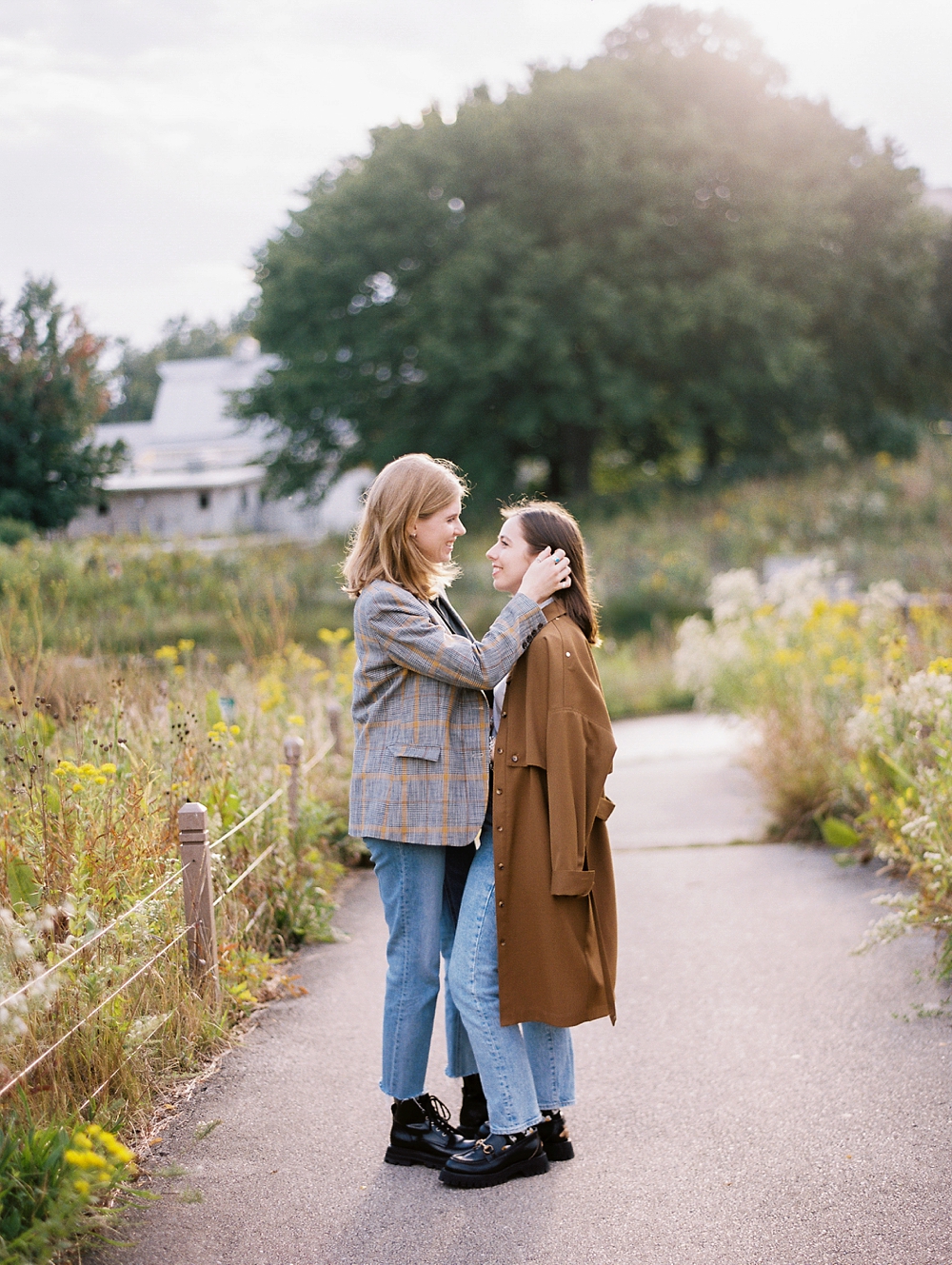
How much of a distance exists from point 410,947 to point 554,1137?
27.3 inches

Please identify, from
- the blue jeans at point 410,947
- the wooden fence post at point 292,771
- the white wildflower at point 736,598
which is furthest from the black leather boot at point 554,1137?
the white wildflower at point 736,598

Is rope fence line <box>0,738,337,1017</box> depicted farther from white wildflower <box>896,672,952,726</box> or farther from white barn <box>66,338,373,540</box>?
white barn <box>66,338,373,540</box>

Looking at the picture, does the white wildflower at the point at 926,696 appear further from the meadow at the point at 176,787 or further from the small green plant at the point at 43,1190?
the small green plant at the point at 43,1190

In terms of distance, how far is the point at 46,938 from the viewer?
324 cm

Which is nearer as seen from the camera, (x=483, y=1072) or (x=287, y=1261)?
(x=287, y=1261)

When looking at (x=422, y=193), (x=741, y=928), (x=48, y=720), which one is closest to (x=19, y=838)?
(x=48, y=720)

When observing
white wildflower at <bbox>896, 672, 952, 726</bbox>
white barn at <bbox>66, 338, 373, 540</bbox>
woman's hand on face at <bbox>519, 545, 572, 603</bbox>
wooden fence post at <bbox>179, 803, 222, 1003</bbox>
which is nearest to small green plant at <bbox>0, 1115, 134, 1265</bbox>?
wooden fence post at <bbox>179, 803, 222, 1003</bbox>

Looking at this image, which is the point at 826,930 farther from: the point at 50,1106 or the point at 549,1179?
the point at 50,1106

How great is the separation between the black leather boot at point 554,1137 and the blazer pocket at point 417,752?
1.07 m

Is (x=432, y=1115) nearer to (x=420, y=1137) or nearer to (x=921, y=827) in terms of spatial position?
(x=420, y=1137)

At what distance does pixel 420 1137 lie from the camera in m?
3.01

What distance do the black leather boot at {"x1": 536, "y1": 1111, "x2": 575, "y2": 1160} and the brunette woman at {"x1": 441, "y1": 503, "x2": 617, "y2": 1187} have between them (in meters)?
0.11

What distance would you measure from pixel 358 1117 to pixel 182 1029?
0.67 m

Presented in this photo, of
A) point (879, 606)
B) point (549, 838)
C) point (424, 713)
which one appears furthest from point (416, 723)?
point (879, 606)
